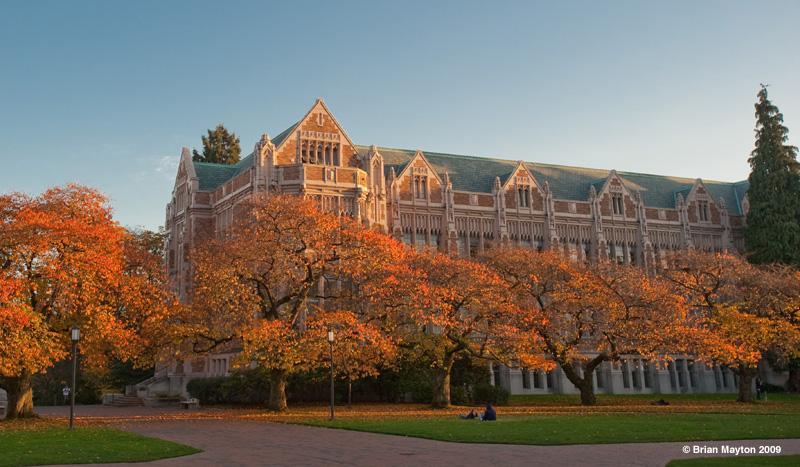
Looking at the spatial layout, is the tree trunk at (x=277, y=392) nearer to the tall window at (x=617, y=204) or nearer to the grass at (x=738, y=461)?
the grass at (x=738, y=461)

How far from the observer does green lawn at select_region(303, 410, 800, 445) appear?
1848 cm

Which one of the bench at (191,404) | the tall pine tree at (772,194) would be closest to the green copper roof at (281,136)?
the bench at (191,404)

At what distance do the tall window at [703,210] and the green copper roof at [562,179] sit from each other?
2105 millimetres

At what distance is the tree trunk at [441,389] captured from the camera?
36594 mm

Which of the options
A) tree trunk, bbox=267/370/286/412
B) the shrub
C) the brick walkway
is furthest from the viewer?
the shrub

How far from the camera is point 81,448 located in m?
17.5

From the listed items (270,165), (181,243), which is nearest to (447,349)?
(270,165)

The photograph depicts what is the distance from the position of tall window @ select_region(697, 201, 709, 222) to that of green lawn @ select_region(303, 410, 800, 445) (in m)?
42.2

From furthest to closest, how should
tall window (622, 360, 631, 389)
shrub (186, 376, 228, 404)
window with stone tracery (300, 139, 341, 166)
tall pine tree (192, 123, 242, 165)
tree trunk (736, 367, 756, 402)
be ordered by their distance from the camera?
1. tall pine tree (192, 123, 242, 165)
2. tall window (622, 360, 631, 389)
3. window with stone tracery (300, 139, 341, 166)
4. shrub (186, 376, 228, 404)
5. tree trunk (736, 367, 756, 402)

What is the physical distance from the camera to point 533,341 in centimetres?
3684

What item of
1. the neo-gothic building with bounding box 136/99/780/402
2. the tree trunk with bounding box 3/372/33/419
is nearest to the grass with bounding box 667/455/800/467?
the tree trunk with bounding box 3/372/33/419

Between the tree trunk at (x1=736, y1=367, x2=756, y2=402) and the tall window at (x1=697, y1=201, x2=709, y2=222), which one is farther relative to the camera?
the tall window at (x1=697, y1=201, x2=709, y2=222)

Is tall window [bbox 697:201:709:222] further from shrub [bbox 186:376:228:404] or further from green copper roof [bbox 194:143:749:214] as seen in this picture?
shrub [bbox 186:376:228:404]

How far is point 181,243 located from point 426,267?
84.4 ft
